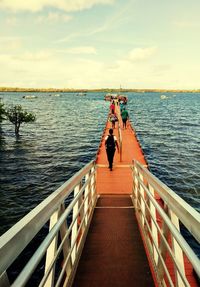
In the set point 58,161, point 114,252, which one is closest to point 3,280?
point 114,252

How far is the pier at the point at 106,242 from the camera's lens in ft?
5.49

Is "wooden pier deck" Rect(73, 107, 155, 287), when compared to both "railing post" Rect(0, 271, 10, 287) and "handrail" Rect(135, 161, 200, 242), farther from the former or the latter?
"railing post" Rect(0, 271, 10, 287)

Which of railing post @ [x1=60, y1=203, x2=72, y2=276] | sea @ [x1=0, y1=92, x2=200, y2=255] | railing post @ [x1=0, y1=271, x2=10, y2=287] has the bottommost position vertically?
sea @ [x1=0, y1=92, x2=200, y2=255]

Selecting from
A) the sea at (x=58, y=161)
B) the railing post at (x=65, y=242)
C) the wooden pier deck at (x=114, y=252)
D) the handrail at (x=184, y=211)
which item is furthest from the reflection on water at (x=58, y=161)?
the handrail at (x=184, y=211)

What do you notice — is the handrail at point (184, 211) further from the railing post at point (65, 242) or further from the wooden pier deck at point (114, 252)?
the wooden pier deck at point (114, 252)

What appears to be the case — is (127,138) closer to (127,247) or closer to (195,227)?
(127,247)

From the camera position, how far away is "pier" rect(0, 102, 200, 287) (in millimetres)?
1675

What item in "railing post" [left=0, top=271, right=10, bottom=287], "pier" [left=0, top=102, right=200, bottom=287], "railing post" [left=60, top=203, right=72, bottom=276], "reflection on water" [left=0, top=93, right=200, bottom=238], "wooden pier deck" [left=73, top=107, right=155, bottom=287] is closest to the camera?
"railing post" [left=0, top=271, right=10, bottom=287]

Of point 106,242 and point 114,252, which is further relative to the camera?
point 106,242

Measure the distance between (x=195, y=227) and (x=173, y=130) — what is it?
36.4 metres

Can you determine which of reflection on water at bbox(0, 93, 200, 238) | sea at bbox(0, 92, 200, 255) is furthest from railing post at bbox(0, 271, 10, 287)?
reflection on water at bbox(0, 93, 200, 238)

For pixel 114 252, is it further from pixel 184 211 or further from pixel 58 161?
pixel 58 161

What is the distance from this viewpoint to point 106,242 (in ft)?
14.6

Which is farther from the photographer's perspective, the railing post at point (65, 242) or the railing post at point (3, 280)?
the railing post at point (65, 242)
